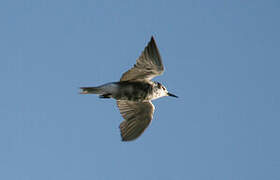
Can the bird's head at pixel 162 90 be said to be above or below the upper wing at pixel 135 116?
above

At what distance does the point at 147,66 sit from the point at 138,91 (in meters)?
0.74

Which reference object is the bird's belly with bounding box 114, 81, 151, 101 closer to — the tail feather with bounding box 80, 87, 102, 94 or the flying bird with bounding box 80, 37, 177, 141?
the flying bird with bounding box 80, 37, 177, 141

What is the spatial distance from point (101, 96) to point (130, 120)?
1.45 meters

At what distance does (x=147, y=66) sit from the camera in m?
9.76

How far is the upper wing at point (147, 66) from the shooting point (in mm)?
9438

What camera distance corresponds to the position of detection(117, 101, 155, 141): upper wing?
11.2 m

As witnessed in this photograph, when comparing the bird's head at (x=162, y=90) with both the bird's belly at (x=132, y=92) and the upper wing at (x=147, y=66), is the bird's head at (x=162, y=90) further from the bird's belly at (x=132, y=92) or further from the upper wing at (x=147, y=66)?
the upper wing at (x=147, y=66)

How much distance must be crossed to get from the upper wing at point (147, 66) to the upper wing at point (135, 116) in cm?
121

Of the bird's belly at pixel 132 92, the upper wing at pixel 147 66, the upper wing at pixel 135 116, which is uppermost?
the upper wing at pixel 147 66

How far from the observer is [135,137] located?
11.0 meters

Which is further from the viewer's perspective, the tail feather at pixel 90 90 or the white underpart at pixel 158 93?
the white underpart at pixel 158 93

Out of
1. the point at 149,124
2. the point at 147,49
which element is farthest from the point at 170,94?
the point at 147,49

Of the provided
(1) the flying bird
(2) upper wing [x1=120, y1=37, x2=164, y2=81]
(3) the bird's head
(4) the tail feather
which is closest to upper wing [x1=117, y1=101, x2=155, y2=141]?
(1) the flying bird

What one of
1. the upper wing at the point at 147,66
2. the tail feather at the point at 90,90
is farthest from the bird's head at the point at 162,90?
the tail feather at the point at 90,90
